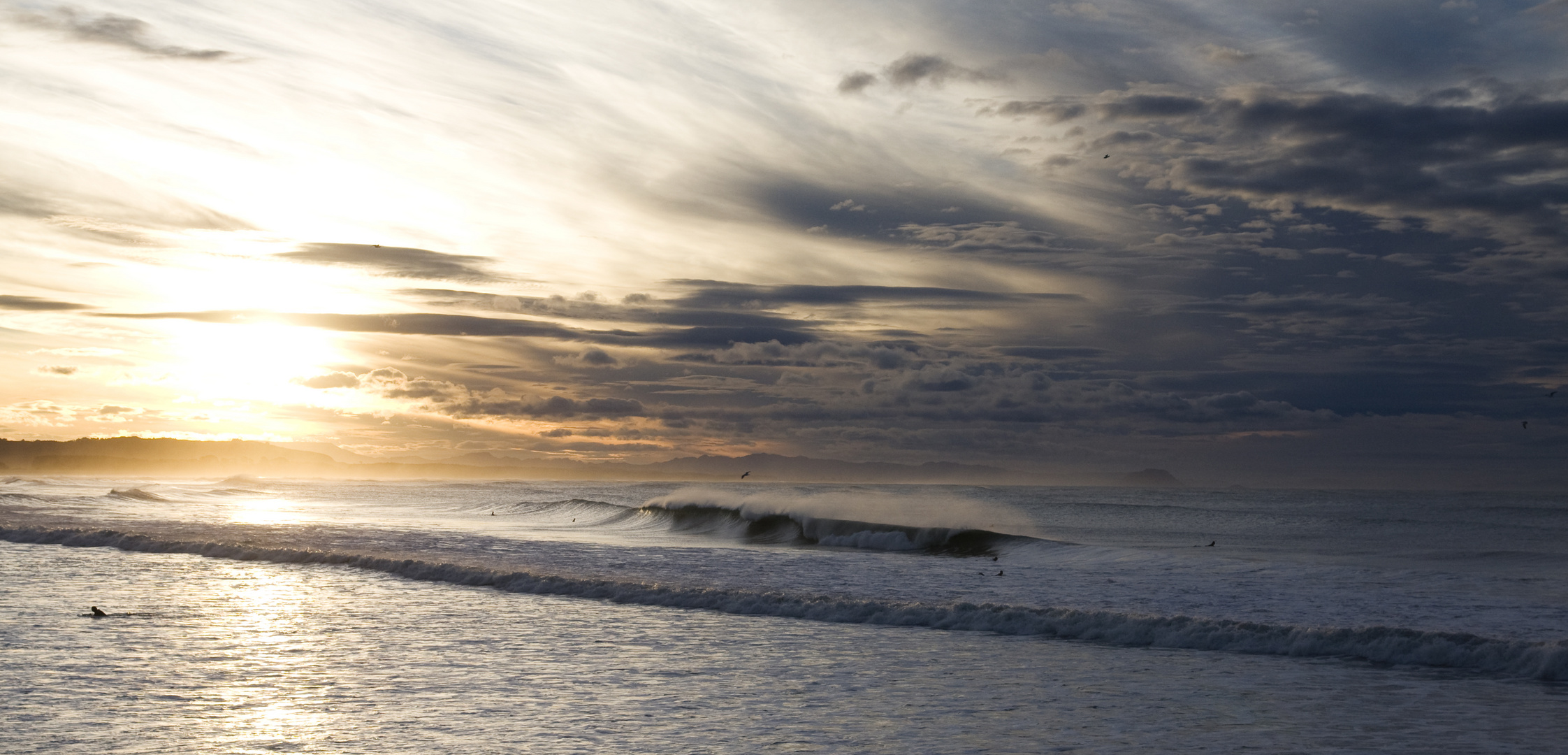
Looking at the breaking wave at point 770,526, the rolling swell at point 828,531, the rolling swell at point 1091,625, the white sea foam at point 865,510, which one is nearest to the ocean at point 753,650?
the rolling swell at point 1091,625

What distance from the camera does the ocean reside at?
Answer: 9.38 m

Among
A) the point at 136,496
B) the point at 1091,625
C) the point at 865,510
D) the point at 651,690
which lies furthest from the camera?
the point at 136,496

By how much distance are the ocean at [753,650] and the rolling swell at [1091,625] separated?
2.2 inches

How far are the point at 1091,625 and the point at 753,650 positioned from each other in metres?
5.84

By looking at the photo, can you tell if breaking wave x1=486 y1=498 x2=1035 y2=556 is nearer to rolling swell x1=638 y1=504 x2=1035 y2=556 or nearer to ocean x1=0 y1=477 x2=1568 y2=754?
rolling swell x1=638 y1=504 x2=1035 y2=556

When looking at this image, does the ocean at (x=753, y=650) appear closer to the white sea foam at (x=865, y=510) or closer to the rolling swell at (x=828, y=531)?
the rolling swell at (x=828, y=531)

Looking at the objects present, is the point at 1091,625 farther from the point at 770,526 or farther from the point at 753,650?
the point at 770,526

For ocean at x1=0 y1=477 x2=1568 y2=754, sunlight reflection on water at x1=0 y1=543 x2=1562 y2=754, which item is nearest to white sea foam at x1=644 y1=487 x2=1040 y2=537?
ocean at x1=0 y1=477 x2=1568 y2=754

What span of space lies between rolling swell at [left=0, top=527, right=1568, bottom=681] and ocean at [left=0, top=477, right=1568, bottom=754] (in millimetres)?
55

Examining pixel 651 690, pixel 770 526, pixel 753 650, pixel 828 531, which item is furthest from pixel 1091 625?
pixel 770 526

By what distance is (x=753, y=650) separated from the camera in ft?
46.1

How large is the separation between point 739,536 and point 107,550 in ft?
77.5

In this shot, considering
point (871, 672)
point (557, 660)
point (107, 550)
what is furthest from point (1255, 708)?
point (107, 550)

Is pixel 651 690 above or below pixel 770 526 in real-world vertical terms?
above
